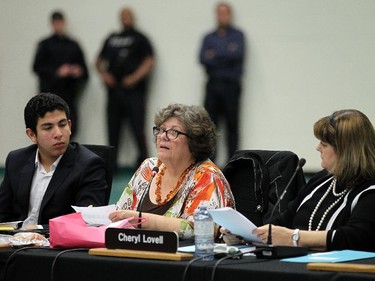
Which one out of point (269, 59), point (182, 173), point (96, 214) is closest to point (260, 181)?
point (182, 173)

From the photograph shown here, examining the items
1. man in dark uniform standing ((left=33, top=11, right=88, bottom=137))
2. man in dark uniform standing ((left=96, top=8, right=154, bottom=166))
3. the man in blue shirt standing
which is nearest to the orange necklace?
the man in blue shirt standing

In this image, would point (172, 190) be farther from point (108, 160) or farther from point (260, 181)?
point (108, 160)

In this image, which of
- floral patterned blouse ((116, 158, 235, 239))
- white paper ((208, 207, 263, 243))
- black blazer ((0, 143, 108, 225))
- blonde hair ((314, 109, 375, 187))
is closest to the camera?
white paper ((208, 207, 263, 243))

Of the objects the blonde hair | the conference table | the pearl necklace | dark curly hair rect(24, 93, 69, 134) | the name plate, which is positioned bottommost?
the conference table

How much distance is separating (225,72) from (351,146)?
675cm

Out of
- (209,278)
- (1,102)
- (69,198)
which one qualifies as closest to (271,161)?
(69,198)

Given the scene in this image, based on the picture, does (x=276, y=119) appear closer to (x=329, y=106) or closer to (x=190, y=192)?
(x=329, y=106)

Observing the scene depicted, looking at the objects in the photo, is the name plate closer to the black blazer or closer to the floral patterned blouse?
the floral patterned blouse

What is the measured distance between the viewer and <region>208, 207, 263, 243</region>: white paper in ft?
11.0

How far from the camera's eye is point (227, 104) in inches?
410

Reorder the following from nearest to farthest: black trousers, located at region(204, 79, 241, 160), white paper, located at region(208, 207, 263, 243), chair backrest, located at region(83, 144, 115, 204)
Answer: white paper, located at region(208, 207, 263, 243), chair backrest, located at region(83, 144, 115, 204), black trousers, located at region(204, 79, 241, 160)

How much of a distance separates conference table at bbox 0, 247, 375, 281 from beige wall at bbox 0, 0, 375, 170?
6.78 m

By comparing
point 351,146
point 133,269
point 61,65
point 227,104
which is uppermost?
point 61,65

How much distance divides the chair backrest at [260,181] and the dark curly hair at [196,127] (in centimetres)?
22
